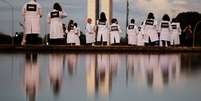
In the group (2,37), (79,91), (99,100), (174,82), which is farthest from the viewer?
(2,37)

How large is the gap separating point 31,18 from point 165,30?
25.8 ft

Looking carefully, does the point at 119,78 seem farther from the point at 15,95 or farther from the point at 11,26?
the point at 11,26

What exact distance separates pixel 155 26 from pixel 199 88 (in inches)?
827

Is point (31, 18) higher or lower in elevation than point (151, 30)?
higher

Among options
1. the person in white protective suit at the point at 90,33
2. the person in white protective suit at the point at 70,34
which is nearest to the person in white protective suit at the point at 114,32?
the person in white protective suit at the point at 90,33

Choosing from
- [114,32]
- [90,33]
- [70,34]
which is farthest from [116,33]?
[70,34]

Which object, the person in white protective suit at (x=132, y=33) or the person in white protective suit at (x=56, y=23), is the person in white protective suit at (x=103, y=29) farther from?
the person in white protective suit at (x=56, y=23)

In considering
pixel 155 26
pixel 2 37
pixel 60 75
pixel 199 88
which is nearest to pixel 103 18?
pixel 155 26

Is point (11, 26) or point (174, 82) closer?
point (174, 82)

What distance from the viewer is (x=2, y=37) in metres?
26.5

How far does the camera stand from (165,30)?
26719mm

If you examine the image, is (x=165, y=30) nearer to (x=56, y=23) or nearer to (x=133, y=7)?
(x=56, y=23)

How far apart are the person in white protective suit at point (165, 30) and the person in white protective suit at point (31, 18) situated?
7.00 meters

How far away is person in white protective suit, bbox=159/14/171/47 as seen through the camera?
26.7 m
